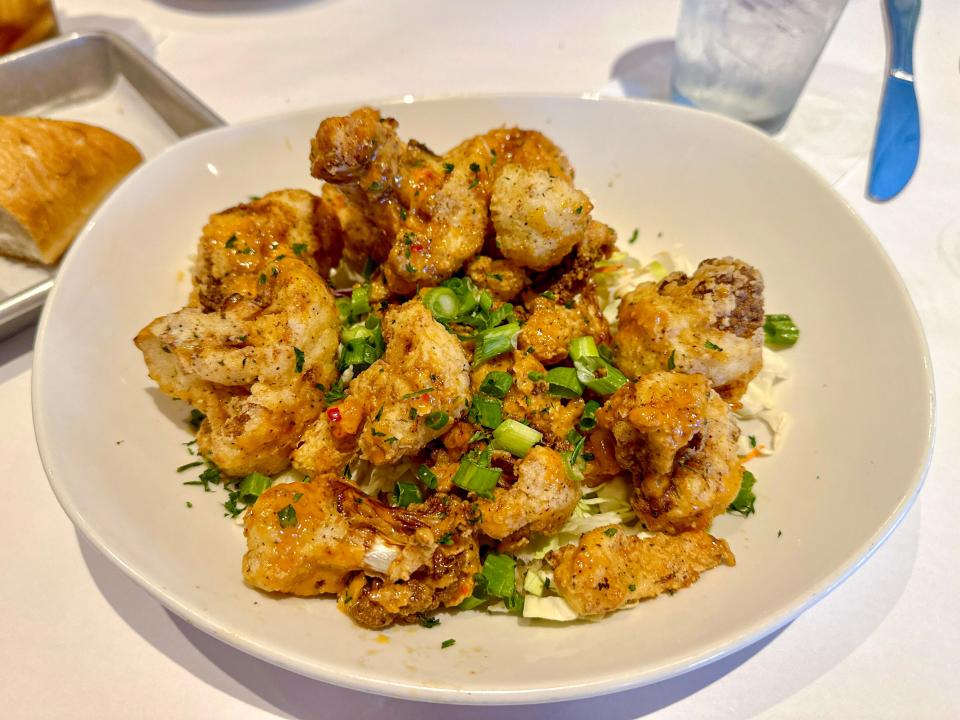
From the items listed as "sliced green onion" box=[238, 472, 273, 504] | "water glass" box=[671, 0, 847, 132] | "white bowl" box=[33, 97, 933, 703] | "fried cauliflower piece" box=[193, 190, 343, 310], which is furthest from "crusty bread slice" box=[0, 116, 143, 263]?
"water glass" box=[671, 0, 847, 132]

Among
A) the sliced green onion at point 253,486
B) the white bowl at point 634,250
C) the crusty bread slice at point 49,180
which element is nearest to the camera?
the white bowl at point 634,250

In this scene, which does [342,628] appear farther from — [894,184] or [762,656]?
[894,184]

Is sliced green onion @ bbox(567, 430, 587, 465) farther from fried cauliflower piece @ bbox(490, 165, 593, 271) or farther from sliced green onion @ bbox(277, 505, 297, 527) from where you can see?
sliced green onion @ bbox(277, 505, 297, 527)

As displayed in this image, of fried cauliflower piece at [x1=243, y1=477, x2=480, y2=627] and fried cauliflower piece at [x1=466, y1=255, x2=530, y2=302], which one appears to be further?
fried cauliflower piece at [x1=466, y1=255, x2=530, y2=302]

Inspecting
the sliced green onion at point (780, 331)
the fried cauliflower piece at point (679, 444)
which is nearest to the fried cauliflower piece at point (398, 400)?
the fried cauliflower piece at point (679, 444)

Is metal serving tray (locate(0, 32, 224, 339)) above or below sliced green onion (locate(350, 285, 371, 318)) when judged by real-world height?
above

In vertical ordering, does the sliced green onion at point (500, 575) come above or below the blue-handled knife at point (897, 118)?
below

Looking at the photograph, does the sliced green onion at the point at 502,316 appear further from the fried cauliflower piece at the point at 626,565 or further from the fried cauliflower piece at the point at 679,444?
the fried cauliflower piece at the point at 626,565
